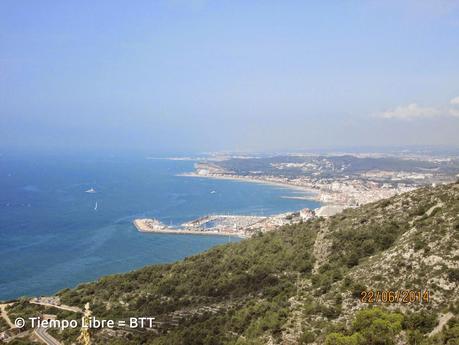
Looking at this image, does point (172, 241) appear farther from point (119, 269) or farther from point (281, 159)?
point (281, 159)

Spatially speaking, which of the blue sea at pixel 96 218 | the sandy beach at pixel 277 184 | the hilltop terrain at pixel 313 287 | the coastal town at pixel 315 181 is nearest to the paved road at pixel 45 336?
the hilltop terrain at pixel 313 287

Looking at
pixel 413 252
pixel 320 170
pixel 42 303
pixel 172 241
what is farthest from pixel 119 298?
pixel 320 170

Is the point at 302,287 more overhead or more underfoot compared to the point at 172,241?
more overhead

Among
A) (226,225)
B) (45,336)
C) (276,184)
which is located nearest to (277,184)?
(276,184)

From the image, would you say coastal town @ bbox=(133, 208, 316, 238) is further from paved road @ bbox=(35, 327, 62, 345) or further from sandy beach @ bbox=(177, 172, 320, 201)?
paved road @ bbox=(35, 327, 62, 345)

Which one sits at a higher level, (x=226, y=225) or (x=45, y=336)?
(x=45, y=336)

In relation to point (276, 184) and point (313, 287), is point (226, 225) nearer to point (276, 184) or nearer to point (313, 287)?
point (313, 287)
